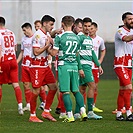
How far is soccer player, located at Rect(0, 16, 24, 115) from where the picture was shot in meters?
14.8

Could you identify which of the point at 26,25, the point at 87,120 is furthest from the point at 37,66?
the point at 26,25

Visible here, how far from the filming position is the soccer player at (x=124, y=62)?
44.4ft

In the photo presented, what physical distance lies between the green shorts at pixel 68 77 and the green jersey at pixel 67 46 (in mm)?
118

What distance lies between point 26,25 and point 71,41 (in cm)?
396

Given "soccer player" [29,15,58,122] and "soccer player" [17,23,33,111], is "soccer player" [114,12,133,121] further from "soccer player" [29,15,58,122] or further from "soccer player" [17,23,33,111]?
"soccer player" [17,23,33,111]

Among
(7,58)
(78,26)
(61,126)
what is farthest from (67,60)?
(7,58)

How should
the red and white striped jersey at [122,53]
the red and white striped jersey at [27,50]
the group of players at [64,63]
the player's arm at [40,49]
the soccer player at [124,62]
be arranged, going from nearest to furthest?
the group of players at [64,63] < the player's arm at [40,49] < the soccer player at [124,62] < the red and white striped jersey at [122,53] < the red and white striped jersey at [27,50]

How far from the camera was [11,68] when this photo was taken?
50.0ft

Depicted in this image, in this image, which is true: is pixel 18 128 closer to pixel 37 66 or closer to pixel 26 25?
pixel 37 66

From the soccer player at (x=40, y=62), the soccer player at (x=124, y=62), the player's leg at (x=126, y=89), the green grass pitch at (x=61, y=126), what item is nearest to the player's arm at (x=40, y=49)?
the soccer player at (x=40, y=62)

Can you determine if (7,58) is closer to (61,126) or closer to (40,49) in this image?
(40,49)

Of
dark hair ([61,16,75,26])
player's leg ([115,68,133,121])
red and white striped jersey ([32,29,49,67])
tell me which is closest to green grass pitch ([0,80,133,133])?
player's leg ([115,68,133,121])

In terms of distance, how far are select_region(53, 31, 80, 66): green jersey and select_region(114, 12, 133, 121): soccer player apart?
1.06m

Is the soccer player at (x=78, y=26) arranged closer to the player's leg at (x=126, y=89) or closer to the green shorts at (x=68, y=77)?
the player's leg at (x=126, y=89)
